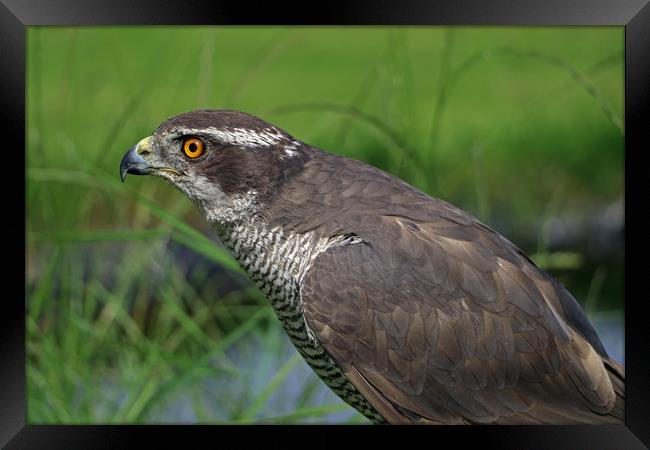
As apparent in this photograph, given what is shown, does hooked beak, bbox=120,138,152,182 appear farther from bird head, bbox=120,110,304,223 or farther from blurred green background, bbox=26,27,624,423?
blurred green background, bbox=26,27,624,423

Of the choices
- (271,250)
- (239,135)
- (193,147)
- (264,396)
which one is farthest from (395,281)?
(264,396)

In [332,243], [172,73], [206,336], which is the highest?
[172,73]

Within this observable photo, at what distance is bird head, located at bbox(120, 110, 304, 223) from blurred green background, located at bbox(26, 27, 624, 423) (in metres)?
0.52

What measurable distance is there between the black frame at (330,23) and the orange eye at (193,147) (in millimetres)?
423

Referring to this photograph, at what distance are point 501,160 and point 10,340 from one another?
430cm

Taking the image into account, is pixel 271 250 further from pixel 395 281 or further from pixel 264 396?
pixel 264 396

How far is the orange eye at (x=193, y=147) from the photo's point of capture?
3.88m

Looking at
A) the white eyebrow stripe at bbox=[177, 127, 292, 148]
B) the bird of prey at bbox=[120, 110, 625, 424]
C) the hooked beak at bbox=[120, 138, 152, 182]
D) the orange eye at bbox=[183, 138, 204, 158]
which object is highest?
the white eyebrow stripe at bbox=[177, 127, 292, 148]

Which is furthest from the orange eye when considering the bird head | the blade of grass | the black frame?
the blade of grass

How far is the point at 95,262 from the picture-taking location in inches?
211

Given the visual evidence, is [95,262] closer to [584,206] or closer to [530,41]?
[530,41]

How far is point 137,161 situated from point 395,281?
1.03 metres

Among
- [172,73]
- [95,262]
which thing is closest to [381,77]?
[172,73]

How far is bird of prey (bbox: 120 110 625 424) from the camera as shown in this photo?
3.75m
